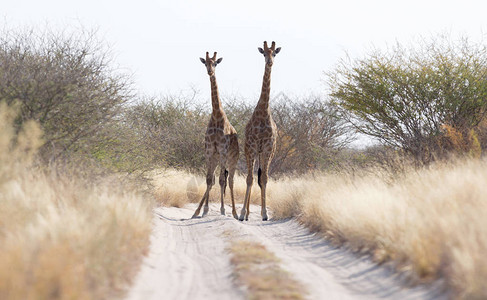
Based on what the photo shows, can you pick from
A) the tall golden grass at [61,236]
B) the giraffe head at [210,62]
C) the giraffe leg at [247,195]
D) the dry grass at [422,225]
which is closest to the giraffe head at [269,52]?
the giraffe head at [210,62]

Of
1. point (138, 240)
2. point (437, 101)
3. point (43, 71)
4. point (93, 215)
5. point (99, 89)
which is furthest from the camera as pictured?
point (437, 101)

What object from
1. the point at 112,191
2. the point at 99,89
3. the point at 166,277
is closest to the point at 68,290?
the point at 166,277

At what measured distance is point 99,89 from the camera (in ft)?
35.3

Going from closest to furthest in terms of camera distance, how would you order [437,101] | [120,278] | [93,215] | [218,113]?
[120,278], [93,215], [218,113], [437,101]

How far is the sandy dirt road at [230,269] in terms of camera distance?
204 inches

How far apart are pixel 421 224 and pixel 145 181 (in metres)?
8.11

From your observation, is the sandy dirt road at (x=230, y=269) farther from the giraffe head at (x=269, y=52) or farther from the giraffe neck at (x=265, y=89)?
the giraffe head at (x=269, y=52)

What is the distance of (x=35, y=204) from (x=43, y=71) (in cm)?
387

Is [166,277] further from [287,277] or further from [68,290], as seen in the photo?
[68,290]

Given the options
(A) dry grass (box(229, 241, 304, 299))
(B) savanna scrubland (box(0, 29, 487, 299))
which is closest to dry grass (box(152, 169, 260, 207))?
(B) savanna scrubland (box(0, 29, 487, 299))

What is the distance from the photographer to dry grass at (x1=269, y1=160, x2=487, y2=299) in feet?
15.3

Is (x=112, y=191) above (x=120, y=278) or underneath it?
above

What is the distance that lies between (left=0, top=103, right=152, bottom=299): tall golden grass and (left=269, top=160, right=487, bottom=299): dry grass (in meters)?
3.03

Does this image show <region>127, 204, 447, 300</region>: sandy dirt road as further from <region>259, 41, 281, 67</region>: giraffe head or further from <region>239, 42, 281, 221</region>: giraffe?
<region>259, 41, 281, 67</region>: giraffe head
